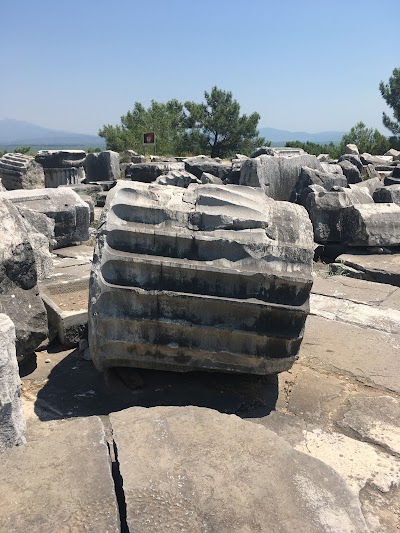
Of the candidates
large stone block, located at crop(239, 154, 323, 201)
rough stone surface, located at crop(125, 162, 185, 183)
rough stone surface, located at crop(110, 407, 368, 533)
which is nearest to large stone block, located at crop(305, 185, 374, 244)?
large stone block, located at crop(239, 154, 323, 201)

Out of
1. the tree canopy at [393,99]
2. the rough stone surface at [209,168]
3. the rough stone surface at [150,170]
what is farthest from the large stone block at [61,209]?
the tree canopy at [393,99]

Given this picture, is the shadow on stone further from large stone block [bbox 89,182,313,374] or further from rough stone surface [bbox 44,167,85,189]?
rough stone surface [bbox 44,167,85,189]

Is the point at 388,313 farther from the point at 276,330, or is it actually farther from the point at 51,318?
the point at 51,318

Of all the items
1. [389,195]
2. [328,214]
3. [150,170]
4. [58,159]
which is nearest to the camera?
[328,214]

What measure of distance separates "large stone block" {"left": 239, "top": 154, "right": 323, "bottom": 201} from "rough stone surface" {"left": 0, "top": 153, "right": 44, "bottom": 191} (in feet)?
22.9

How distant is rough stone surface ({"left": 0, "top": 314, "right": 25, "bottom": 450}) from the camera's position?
2.00m

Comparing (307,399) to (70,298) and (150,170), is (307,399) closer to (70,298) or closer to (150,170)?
(70,298)

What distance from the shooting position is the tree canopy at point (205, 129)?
3028cm

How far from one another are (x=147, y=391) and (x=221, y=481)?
4.48 ft

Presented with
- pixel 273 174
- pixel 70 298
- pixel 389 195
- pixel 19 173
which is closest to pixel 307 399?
pixel 70 298

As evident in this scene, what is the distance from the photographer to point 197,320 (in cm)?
273

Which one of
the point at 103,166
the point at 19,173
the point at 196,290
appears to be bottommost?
the point at 19,173

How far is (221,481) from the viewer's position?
1.67 metres

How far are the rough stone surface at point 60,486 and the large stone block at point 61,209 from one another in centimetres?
470
